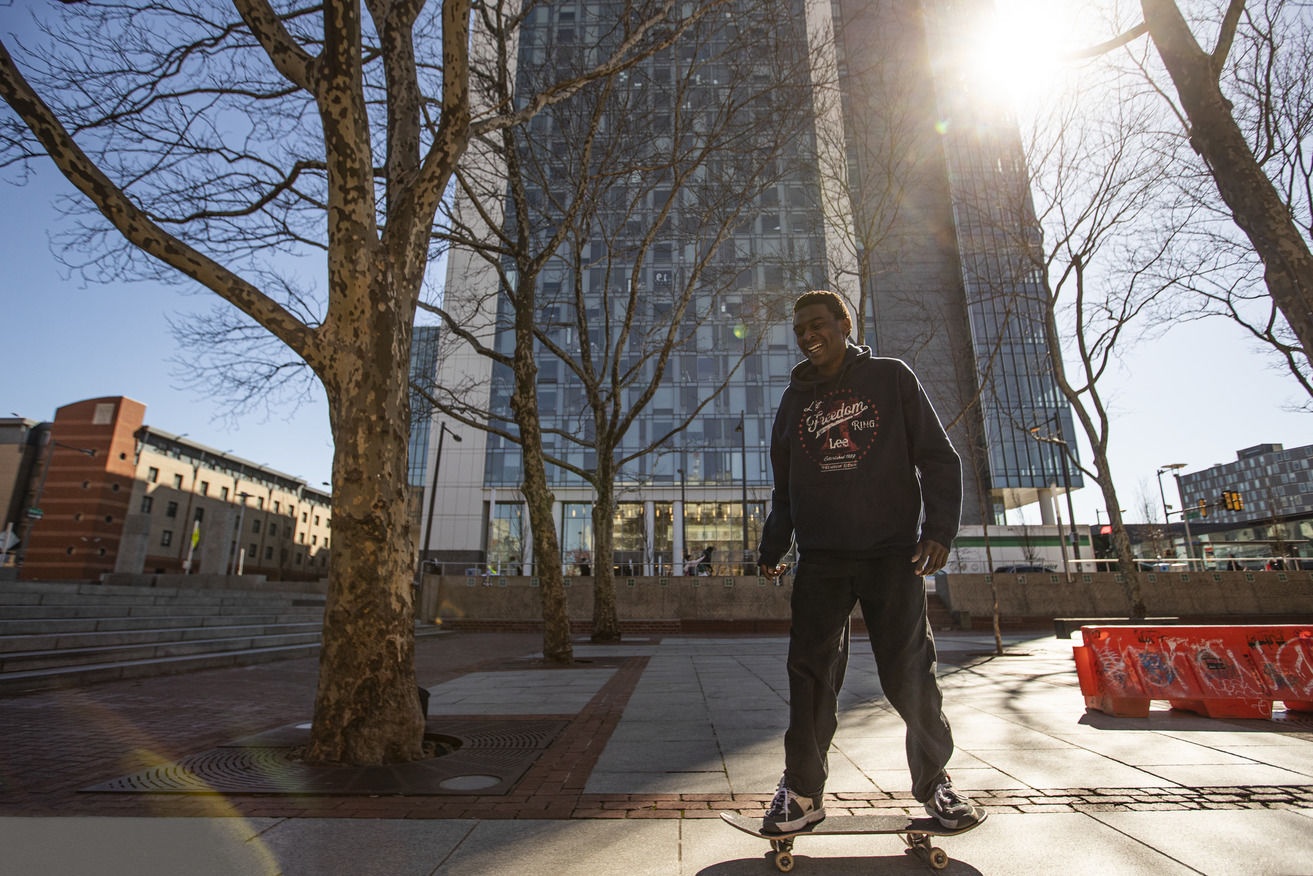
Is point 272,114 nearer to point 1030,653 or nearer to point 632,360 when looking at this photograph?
point 1030,653

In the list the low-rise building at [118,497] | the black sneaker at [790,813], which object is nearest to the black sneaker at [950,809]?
the black sneaker at [790,813]

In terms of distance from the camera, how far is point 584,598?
71.7 ft

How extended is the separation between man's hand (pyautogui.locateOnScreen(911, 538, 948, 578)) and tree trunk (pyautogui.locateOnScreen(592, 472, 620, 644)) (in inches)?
467

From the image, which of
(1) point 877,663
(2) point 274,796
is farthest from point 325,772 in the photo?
(1) point 877,663

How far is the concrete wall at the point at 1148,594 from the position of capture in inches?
799

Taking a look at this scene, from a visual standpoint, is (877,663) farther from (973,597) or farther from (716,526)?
(716,526)

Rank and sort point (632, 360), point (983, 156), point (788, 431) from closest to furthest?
point (788, 431)
point (983, 156)
point (632, 360)

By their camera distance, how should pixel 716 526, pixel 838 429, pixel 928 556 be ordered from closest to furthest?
pixel 928 556 → pixel 838 429 → pixel 716 526

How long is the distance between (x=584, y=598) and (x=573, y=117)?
1496 cm

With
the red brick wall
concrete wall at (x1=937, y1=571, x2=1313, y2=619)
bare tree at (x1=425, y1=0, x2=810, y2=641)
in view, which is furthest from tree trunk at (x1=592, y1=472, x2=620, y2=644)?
the red brick wall

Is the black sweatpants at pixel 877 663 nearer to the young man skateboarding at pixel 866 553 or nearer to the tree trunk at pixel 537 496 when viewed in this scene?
the young man skateboarding at pixel 866 553

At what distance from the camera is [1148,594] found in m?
20.7

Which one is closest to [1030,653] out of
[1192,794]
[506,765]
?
[1192,794]

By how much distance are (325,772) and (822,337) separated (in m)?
3.86
